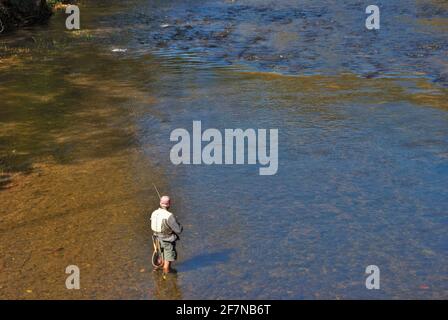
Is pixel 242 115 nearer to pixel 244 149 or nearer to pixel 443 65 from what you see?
pixel 244 149

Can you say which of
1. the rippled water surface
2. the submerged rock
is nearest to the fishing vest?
the rippled water surface

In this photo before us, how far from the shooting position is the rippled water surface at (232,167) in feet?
37.2

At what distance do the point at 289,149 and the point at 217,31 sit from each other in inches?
711

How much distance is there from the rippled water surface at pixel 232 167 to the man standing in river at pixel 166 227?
28.0 inches

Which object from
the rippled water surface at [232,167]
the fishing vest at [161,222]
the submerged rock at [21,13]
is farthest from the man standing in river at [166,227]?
the submerged rock at [21,13]

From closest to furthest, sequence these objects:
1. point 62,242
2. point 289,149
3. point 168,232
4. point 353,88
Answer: point 168,232 < point 62,242 < point 289,149 < point 353,88

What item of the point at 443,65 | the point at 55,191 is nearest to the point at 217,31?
the point at 443,65

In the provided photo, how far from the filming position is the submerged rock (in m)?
32.9

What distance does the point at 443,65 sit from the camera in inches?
1009

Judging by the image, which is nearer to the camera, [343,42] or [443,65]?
Answer: [443,65]

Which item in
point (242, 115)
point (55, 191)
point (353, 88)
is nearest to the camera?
point (55, 191)

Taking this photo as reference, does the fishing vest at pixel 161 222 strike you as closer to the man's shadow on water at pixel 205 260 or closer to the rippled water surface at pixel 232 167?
the rippled water surface at pixel 232 167

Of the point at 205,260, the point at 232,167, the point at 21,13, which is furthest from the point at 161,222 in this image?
the point at 21,13

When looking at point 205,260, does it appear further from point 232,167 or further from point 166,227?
point 232,167
